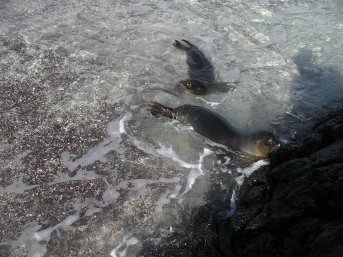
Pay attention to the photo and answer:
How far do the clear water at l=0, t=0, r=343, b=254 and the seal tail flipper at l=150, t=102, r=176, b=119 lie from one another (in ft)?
Answer: 0.38

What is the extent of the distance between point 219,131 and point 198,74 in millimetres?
1858

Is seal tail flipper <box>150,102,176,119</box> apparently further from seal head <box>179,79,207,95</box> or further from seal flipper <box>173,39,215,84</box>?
seal flipper <box>173,39,215,84</box>

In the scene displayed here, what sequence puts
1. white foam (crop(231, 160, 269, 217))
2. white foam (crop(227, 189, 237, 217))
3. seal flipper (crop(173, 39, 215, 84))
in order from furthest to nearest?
1. seal flipper (crop(173, 39, 215, 84))
2. white foam (crop(231, 160, 269, 217))
3. white foam (crop(227, 189, 237, 217))

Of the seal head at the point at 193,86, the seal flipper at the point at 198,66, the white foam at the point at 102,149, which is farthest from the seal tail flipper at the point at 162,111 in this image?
the seal flipper at the point at 198,66

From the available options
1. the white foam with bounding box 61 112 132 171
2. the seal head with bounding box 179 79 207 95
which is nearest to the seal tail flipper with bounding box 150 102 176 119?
the white foam with bounding box 61 112 132 171

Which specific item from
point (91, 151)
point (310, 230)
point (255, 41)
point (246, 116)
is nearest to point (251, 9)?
point (255, 41)

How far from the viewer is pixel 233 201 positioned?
4488 millimetres

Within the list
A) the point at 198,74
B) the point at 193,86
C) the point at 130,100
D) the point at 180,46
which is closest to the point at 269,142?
the point at 193,86

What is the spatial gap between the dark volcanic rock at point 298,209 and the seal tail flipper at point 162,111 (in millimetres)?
2028

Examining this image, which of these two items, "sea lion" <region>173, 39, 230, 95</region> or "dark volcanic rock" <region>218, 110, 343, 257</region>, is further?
"sea lion" <region>173, 39, 230, 95</region>

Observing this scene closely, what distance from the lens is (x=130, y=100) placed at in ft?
20.2

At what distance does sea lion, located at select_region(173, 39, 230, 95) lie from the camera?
20.1 feet

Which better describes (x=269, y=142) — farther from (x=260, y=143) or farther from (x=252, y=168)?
(x=252, y=168)

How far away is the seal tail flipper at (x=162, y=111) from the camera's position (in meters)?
5.75
